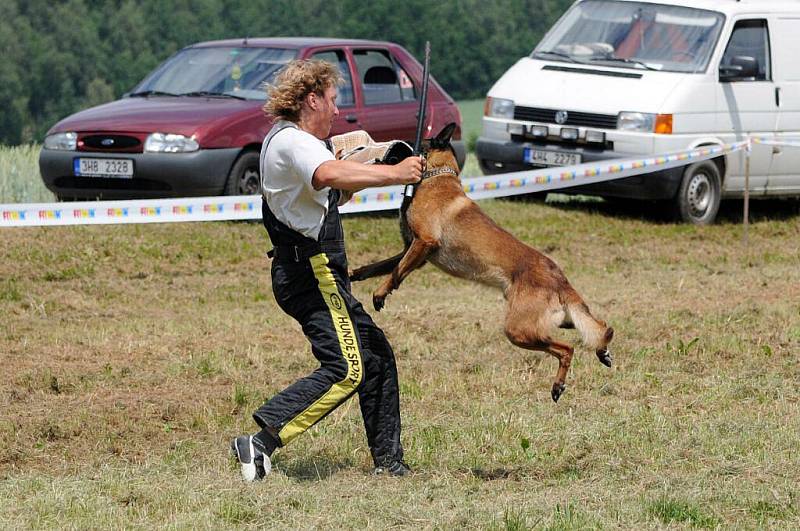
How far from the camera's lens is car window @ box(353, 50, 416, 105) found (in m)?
12.9

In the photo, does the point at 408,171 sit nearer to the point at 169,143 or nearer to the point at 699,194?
the point at 169,143

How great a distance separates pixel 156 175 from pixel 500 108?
387cm

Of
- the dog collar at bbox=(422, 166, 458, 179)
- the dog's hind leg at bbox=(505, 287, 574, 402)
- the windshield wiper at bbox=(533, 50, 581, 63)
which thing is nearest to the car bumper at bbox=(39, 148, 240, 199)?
the windshield wiper at bbox=(533, 50, 581, 63)

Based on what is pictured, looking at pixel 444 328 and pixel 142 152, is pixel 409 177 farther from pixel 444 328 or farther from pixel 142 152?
pixel 142 152

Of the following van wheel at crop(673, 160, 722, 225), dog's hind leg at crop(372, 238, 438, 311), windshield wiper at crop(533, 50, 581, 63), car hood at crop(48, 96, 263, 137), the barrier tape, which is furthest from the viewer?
windshield wiper at crop(533, 50, 581, 63)

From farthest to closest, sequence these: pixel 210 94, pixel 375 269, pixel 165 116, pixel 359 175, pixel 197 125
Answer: pixel 210 94, pixel 165 116, pixel 197 125, pixel 375 269, pixel 359 175

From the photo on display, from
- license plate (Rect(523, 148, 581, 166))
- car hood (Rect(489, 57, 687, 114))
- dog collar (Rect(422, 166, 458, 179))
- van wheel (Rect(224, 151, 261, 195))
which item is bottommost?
license plate (Rect(523, 148, 581, 166))

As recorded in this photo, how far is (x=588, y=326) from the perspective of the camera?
5.98 m

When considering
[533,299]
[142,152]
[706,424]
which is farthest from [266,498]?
[142,152]

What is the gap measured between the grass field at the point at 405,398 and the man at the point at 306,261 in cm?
30

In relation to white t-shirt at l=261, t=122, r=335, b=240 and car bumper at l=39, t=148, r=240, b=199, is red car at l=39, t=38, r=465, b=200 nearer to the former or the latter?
car bumper at l=39, t=148, r=240, b=199

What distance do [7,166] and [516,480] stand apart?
359 inches

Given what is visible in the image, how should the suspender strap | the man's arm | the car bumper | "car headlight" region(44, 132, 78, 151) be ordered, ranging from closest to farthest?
the man's arm
the suspender strap
the car bumper
"car headlight" region(44, 132, 78, 151)

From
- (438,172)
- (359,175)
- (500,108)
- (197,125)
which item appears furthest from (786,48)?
(359,175)
